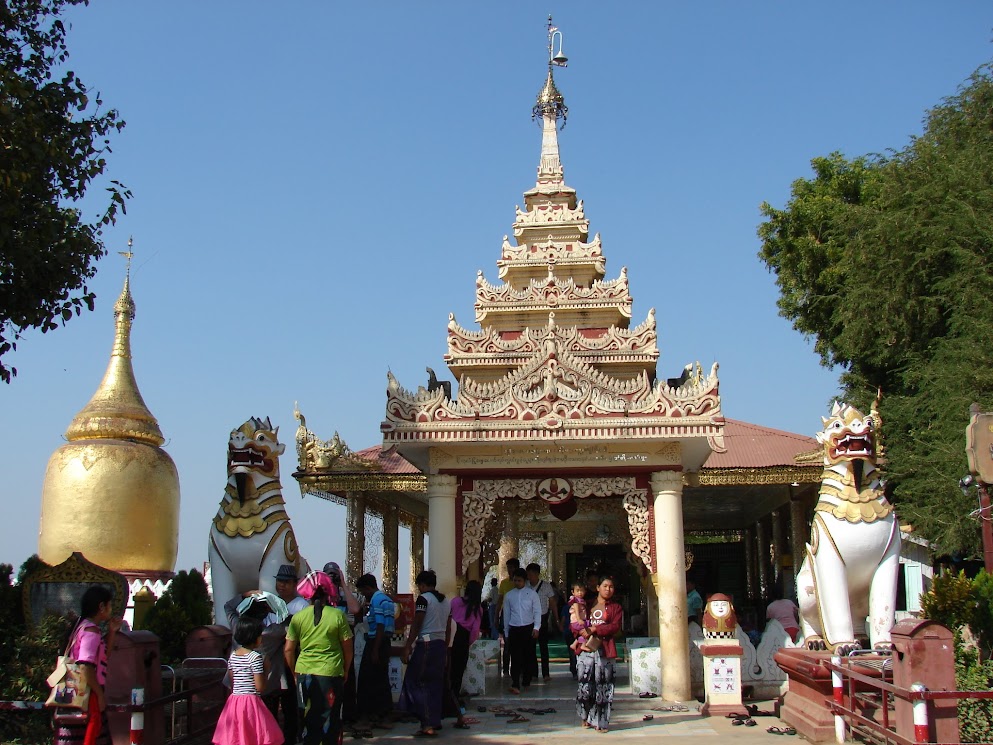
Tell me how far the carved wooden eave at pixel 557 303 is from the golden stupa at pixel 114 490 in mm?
11079

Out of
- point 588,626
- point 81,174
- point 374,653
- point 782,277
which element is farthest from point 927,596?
point 782,277

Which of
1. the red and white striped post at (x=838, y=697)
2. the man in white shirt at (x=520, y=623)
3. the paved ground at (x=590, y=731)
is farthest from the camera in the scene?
the man in white shirt at (x=520, y=623)

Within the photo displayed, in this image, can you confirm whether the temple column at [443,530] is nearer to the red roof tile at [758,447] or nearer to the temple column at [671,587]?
the temple column at [671,587]

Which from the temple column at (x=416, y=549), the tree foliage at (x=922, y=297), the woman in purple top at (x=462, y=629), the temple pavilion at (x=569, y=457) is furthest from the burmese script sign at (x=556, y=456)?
the temple column at (x=416, y=549)

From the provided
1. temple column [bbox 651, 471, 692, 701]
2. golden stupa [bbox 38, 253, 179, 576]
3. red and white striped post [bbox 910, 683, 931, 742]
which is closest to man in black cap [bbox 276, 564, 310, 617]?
red and white striped post [bbox 910, 683, 931, 742]

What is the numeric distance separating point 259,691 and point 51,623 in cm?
262

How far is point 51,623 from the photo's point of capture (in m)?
8.23

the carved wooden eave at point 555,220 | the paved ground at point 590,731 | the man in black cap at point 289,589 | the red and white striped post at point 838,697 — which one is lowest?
the paved ground at point 590,731

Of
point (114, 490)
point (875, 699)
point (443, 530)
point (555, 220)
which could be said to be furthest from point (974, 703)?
point (114, 490)

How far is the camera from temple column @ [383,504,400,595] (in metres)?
19.9

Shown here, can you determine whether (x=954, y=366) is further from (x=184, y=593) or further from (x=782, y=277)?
(x=184, y=593)

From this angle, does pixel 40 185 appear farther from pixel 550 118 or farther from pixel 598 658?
pixel 550 118

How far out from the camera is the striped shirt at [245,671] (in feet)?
21.7

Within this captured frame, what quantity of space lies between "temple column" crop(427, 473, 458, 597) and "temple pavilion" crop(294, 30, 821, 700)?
0.02 m
